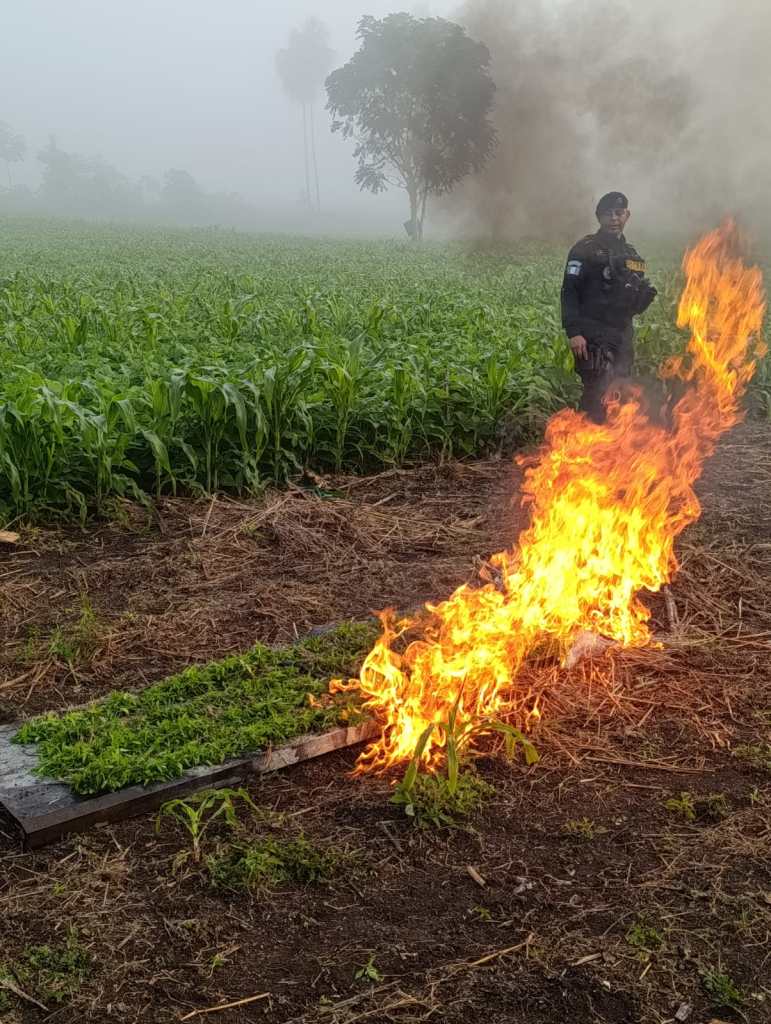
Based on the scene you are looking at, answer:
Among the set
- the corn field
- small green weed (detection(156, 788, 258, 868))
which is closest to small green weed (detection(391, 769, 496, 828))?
small green weed (detection(156, 788, 258, 868))

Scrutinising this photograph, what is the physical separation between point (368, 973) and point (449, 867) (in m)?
0.54

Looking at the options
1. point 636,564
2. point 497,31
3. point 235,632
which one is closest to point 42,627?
point 235,632

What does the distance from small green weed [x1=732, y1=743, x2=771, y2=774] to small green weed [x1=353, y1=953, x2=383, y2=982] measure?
176 cm

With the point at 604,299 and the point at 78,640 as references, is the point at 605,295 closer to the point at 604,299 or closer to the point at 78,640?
the point at 604,299

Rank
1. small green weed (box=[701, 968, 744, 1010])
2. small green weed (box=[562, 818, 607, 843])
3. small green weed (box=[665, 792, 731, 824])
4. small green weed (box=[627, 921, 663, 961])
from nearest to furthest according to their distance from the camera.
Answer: small green weed (box=[701, 968, 744, 1010]) → small green weed (box=[627, 921, 663, 961]) → small green weed (box=[562, 818, 607, 843]) → small green weed (box=[665, 792, 731, 824])

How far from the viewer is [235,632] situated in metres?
4.79

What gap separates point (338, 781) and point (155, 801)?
66 centimetres

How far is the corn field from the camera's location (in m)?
6.37

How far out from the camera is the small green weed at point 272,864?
285 cm

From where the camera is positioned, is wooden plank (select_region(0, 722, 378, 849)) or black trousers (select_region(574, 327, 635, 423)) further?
black trousers (select_region(574, 327, 635, 423))

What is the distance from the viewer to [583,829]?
3135 millimetres

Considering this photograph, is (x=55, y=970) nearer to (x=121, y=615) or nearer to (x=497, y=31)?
(x=121, y=615)

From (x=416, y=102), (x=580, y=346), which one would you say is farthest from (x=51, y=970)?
(x=416, y=102)

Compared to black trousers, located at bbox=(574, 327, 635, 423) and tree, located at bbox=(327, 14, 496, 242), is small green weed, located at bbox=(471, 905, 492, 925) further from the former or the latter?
tree, located at bbox=(327, 14, 496, 242)
